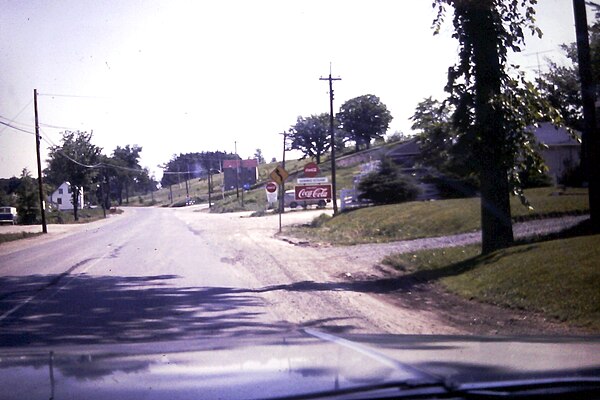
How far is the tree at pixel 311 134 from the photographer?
95.4 m

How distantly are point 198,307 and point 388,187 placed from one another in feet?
98.0

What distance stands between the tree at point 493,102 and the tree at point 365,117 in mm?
82869

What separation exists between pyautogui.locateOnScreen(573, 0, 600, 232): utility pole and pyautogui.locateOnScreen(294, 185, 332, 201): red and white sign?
148 ft

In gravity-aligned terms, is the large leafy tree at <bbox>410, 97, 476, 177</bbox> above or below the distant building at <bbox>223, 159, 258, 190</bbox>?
below

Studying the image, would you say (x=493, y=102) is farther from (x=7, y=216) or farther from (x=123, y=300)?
(x=7, y=216)

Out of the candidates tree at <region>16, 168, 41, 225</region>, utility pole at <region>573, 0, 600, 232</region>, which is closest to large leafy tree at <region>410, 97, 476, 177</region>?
utility pole at <region>573, 0, 600, 232</region>

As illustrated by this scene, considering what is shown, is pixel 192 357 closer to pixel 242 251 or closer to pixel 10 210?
pixel 242 251

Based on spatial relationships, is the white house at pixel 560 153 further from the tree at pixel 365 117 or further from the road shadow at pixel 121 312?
the tree at pixel 365 117

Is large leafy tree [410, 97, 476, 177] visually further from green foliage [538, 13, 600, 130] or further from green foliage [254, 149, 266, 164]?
green foliage [254, 149, 266, 164]

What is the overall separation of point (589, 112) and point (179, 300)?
11029 millimetres

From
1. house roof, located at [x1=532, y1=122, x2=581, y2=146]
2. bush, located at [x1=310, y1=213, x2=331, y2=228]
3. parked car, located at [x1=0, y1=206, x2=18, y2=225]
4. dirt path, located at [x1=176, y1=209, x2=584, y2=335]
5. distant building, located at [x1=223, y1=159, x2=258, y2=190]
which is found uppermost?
distant building, located at [x1=223, y1=159, x2=258, y2=190]

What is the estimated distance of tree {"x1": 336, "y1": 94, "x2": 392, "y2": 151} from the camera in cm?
9781

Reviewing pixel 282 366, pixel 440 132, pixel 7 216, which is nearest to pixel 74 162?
pixel 7 216

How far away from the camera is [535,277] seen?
11.8m
